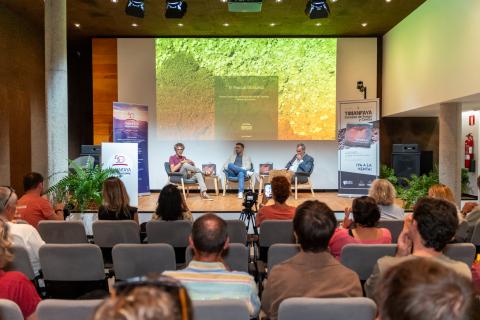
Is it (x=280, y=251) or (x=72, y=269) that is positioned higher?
(x=280, y=251)

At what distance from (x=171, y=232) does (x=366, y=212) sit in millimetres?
1725

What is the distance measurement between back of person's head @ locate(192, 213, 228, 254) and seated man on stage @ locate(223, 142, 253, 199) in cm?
781

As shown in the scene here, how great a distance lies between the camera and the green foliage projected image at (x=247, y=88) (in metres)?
11.7

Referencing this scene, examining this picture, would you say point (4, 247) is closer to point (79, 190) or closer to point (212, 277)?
point (212, 277)

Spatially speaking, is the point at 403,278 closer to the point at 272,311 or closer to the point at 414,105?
the point at 272,311

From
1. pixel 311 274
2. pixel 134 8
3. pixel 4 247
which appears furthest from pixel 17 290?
pixel 134 8

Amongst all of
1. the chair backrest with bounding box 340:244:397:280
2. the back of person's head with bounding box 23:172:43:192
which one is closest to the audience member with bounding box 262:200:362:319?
the chair backrest with bounding box 340:244:397:280

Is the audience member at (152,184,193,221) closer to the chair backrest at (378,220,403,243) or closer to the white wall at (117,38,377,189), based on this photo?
the chair backrest at (378,220,403,243)

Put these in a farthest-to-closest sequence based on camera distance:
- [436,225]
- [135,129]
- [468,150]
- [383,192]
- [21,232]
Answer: [468,150], [135,129], [383,192], [21,232], [436,225]

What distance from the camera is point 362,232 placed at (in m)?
3.39

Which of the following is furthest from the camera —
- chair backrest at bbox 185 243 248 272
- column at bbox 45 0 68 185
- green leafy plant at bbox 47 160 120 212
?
column at bbox 45 0 68 185

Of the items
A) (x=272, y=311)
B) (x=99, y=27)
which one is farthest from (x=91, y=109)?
(x=272, y=311)

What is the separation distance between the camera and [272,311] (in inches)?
85.8

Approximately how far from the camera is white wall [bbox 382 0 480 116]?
7211mm
